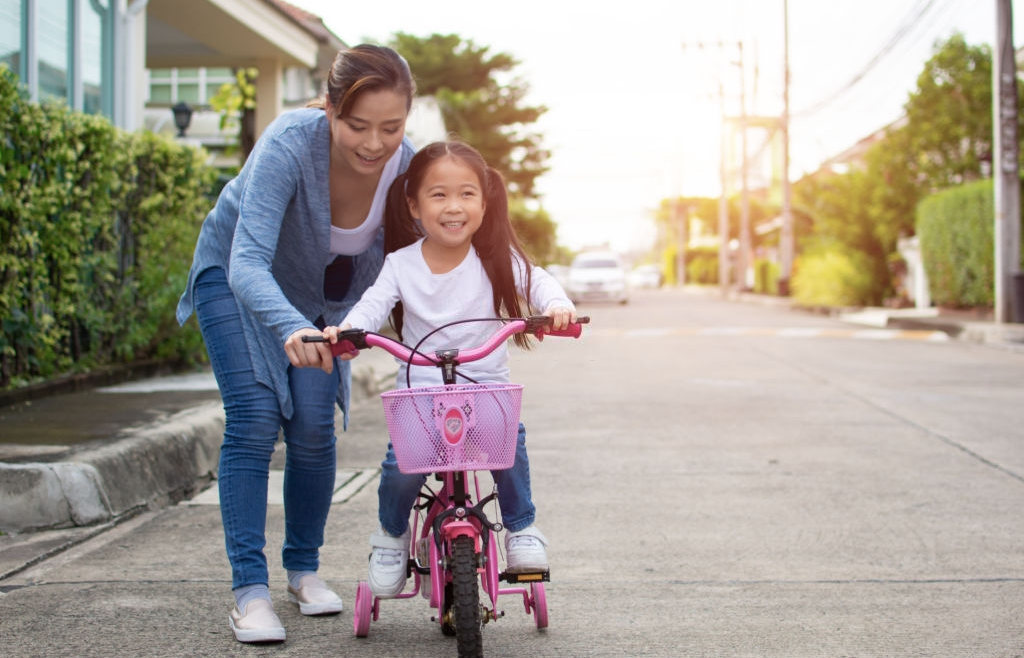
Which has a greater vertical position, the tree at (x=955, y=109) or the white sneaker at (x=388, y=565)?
the tree at (x=955, y=109)

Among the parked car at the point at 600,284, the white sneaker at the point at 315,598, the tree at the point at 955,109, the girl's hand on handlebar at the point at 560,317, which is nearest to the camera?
the girl's hand on handlebar at the point at 560,317

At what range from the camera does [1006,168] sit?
693 inches

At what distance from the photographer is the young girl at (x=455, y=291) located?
3.45 meters

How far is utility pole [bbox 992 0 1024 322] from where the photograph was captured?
17.5 m

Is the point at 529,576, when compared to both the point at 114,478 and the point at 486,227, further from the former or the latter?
the point at 114,478

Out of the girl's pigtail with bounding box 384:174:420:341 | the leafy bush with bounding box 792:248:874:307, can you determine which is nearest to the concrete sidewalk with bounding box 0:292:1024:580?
the girl's pigtail with bounding box 384:174:420:341

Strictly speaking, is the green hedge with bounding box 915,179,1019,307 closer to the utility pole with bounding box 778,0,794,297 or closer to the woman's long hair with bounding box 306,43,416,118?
the utility pole with bounding box 778,0,794,297

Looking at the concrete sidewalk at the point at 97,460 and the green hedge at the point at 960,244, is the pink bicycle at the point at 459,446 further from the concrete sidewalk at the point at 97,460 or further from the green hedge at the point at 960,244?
the green hedge at the point at 960,244

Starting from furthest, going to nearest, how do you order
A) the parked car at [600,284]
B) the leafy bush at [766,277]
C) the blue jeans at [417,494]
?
the leafy bush at [766,277]
the parked car at [600,284]
the blue jeans at [417,494]

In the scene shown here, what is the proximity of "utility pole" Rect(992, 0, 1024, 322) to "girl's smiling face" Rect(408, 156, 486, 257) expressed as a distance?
15.8 meters

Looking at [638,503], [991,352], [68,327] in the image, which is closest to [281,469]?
[638,503]

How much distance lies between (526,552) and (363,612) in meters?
0.55

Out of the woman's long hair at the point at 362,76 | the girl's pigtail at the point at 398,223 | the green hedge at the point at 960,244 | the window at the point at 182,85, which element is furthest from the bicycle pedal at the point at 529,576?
the window at the point at 182,85

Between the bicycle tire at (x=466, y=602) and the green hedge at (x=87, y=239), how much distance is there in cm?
496
